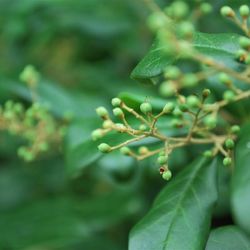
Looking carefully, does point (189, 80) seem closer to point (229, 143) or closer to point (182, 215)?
point (229, 143)

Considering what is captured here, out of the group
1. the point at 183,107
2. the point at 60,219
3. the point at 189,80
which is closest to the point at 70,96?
the point at 60,219

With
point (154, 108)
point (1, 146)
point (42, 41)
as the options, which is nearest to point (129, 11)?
point (42, 41)

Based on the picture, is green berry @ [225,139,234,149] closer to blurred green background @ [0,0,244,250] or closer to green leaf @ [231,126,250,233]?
green leaf @ [231,126,250,233]

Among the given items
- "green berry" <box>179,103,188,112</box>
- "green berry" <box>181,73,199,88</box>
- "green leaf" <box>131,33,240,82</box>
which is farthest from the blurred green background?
"green berry" <box>181,73,199,88</box>

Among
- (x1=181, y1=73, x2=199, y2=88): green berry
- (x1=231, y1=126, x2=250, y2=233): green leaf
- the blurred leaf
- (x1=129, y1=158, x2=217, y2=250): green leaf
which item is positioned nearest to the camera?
(x1=181, y1=73, x2=199, y2=88): green berry

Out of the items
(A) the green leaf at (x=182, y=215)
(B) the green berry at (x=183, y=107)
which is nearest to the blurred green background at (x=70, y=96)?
(A) the green leaf at (x=182, y=215)

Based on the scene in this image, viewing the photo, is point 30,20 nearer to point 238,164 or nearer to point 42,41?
point 42,41
